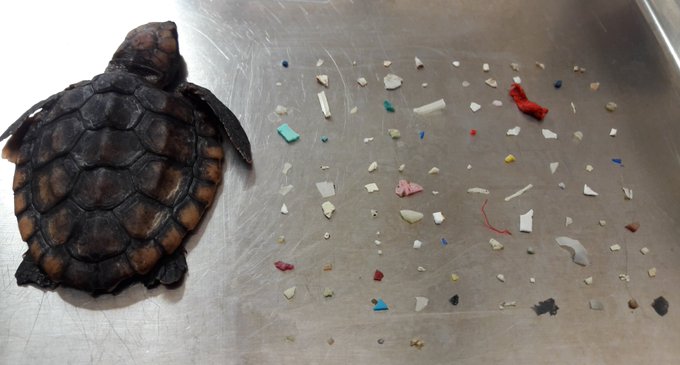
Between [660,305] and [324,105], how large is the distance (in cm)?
→ 90

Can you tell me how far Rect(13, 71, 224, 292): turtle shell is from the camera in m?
0.97

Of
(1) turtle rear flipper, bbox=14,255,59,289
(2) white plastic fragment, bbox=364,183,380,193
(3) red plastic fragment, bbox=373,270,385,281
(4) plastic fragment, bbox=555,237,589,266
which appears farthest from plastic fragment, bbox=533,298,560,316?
(1) turtle rear flipper, bbox=14,255,59,289

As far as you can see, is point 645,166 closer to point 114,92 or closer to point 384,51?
point 384,51

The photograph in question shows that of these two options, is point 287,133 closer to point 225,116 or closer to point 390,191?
point 225,116

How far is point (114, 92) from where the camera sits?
1.06 metres

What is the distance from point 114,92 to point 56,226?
30 centimetres

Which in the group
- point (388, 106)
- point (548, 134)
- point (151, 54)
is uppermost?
point (151, 54)

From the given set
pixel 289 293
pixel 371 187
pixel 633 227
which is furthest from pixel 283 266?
pixel 633 227

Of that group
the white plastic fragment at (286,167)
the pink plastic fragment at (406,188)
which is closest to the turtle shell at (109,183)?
the white plastic fragment at (286,167)

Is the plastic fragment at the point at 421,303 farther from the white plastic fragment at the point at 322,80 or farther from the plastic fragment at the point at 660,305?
the white plastic fragment at the point at 322,80

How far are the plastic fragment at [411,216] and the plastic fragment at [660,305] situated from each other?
535 millimetres

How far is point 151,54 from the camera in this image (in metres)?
1.20

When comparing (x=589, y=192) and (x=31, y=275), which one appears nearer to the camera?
(x=31, y=275)

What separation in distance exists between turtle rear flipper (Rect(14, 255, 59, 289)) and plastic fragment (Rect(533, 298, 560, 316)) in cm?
100
